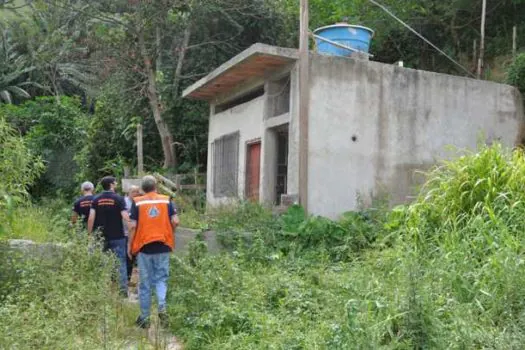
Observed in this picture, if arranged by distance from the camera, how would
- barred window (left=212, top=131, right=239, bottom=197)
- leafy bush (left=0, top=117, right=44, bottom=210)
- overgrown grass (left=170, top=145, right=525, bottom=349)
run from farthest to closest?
1. barred window (left=212, top=131, right=239, bottom=197)
2. leafy bush (left=0, top=117, right=44, bottom=210)
3. overgrown grass (left=170, top=145, right=525, bottom=349)

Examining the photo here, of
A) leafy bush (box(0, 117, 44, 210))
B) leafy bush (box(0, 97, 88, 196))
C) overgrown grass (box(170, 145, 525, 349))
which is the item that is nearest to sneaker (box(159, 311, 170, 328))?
overgrown grass (box(170, 145, 525, 349))

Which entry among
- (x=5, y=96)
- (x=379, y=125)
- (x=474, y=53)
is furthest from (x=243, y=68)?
(x=5, y=96)

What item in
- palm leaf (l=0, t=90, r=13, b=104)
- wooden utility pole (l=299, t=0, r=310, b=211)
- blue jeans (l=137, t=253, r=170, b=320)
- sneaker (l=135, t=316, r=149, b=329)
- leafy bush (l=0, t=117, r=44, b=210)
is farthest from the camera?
palm leaf (l=0, t=90, r=13, b=104)

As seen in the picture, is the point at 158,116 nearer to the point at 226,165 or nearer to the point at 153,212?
the point at 226,165

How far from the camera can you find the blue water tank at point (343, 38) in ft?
37.2

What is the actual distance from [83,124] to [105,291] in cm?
1668

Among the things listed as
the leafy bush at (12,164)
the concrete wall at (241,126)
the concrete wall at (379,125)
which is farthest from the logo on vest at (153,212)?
the concrete wall at (241,126)

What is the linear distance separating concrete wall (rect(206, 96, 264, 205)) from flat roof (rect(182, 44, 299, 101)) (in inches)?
20.5

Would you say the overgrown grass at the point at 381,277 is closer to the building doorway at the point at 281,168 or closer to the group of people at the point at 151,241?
the group of people at the point at 151,241

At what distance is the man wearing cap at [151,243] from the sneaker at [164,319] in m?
0.06

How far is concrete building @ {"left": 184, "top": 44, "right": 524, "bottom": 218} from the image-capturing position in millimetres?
10594

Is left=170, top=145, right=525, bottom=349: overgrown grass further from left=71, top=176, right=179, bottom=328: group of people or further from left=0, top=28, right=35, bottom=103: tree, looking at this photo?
left=0, top=28, right=35, bottom=103: tree

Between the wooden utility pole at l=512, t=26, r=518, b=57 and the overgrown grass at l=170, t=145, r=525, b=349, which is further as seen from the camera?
the wooden utility pole at l=512, t=26, r=518, b=57

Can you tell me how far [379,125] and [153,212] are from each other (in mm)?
5654
